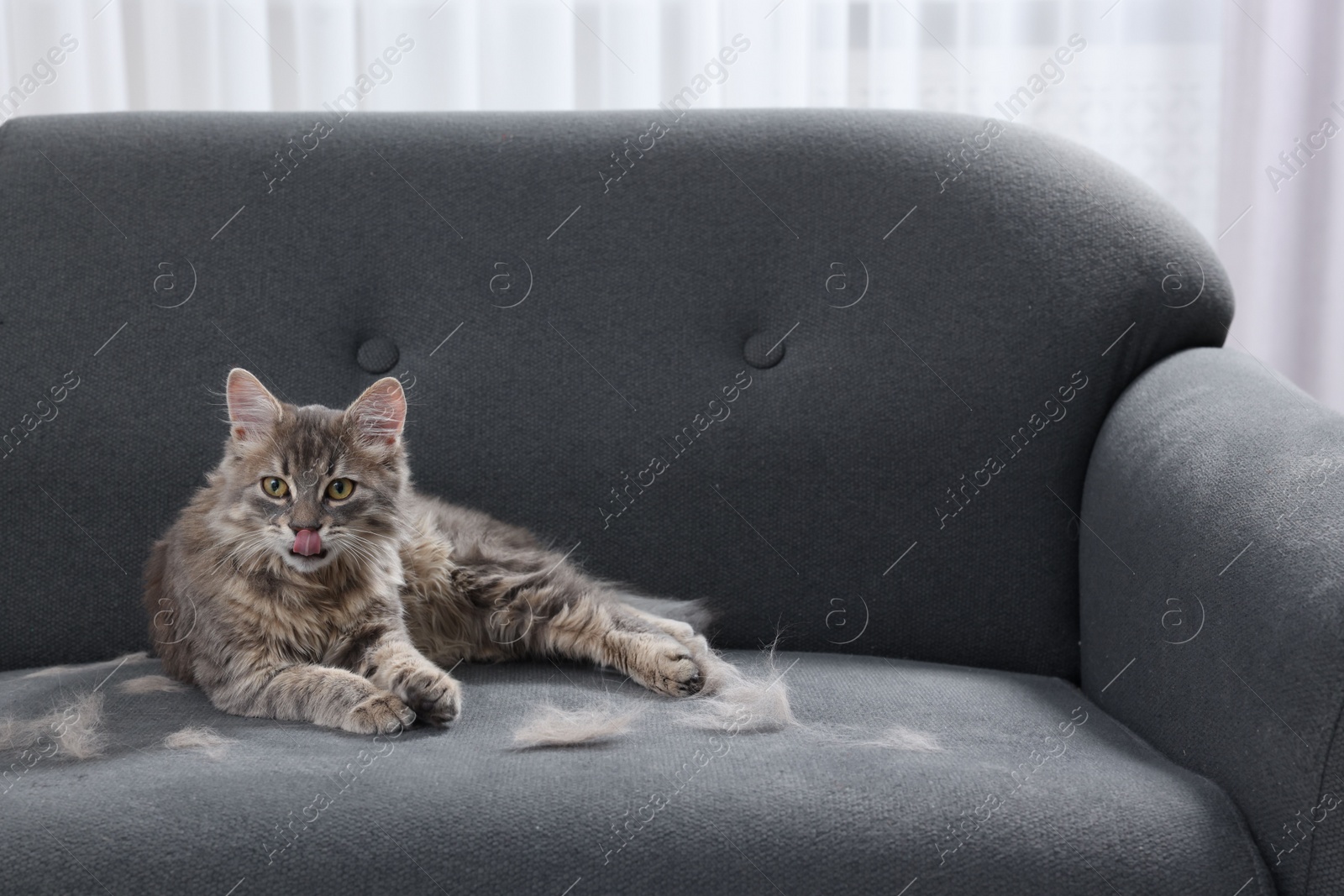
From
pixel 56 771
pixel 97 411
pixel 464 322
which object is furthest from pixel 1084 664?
pixel 97 411

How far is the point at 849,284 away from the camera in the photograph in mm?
1857

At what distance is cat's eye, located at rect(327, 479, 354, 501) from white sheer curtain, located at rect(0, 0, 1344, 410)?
1396 millimetres

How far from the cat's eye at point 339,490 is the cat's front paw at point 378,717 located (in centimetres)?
31

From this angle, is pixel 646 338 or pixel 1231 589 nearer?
pixel 1231 589

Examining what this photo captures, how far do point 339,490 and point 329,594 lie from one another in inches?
6.2

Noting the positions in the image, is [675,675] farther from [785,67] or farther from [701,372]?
[785,67]

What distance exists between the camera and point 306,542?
4.72 ft

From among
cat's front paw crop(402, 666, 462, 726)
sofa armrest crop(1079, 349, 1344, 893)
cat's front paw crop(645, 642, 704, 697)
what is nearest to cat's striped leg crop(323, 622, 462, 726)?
cat's front paw crop(402, 666, 462, 726)

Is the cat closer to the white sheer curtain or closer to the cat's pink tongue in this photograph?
the cat's pink tongue

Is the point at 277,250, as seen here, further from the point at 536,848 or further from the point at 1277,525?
the point at 1277,525

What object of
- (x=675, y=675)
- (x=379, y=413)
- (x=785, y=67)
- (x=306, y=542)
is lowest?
(x=675, y=675)

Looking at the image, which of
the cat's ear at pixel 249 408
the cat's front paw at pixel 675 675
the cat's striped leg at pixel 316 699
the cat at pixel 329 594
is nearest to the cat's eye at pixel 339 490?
the cat at pixel 329 594

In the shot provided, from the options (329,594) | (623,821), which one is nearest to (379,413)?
(329,594)

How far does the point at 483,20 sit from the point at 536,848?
2.10 meters
